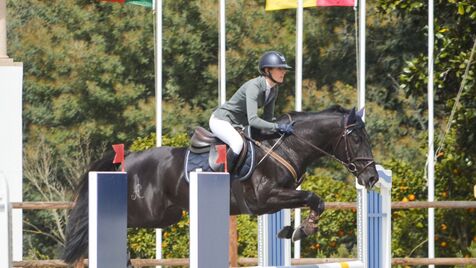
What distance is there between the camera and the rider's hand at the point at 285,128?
8500 mm

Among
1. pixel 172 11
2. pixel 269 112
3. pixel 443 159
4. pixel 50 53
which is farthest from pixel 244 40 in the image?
pixel 269 112

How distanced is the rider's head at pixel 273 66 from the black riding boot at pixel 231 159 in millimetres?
579

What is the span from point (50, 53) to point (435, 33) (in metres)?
8.16

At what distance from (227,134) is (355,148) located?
885 mm

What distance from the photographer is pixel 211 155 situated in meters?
8.55

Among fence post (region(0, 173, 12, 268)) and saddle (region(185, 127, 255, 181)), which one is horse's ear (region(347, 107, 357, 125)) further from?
fence post (region(0, 173, 12, 268))

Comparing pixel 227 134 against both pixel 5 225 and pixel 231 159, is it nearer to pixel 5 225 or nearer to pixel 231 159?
pixel 231 159

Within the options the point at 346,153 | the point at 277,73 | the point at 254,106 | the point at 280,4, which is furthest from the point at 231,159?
the point at 280,4

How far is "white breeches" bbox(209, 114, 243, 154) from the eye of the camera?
845 cm

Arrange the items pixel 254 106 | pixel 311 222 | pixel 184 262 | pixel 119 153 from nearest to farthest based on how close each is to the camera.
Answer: pixel 119 153 → pixel 311 222 → pixel 254 106 → pixel 184 262

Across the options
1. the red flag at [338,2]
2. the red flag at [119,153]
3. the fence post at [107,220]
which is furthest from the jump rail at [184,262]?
the fence post at [107,220]

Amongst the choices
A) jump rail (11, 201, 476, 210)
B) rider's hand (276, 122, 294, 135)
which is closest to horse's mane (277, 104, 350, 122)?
rider's hand (276, 122, 294, 135)

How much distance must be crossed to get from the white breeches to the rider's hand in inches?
10.8

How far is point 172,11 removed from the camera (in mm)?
19766
